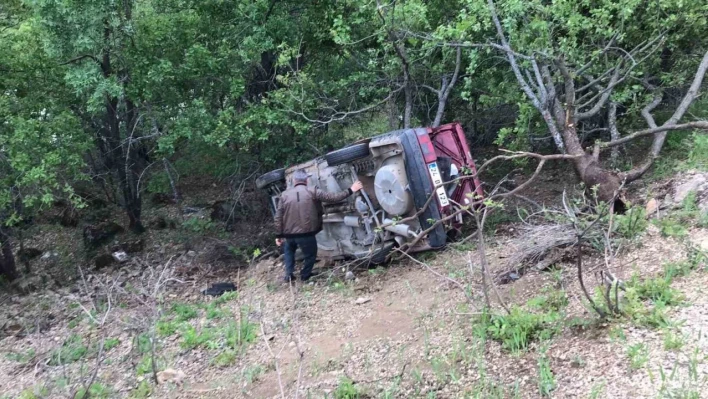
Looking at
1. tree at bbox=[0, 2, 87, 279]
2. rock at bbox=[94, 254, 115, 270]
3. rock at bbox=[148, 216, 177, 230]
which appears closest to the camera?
tree at bbox=[0, 2, 87, 279]

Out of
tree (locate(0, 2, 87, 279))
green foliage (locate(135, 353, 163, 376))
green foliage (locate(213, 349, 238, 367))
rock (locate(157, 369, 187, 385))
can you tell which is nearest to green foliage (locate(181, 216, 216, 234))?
tree (locate(0, 2, 87, 279))

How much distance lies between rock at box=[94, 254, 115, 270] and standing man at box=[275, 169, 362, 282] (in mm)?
4575

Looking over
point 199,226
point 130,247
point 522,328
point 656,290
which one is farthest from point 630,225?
point 130,247

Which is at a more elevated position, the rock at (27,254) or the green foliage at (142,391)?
the rock at (27,254)

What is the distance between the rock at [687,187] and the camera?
572 centimetres

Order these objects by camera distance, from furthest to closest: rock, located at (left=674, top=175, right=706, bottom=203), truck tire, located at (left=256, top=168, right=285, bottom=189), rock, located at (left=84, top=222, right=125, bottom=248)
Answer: rock, located at (left=84, top=222, right=125, bottom=248), truck tire, located at (left=256, top=168, right=285, bottom=189), rock, located at (left=674, top=175, right=706, bottom=203)

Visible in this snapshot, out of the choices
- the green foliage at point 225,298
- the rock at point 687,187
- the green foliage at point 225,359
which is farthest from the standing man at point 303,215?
the rock at point 687,187

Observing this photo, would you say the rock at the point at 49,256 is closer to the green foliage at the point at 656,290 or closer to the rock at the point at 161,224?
the rock at the point at 161,224

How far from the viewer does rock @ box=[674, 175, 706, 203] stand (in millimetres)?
5719

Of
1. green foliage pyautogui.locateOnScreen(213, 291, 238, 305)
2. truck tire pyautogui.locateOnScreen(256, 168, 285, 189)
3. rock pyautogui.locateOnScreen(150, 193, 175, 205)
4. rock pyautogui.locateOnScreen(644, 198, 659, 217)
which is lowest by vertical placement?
rock pyautogui.locateOnScreen(644, 198, 659, 217)

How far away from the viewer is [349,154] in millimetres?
6832

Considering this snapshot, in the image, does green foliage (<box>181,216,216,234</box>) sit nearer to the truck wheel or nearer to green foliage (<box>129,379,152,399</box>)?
the truck wheel

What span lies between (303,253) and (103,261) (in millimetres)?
4900

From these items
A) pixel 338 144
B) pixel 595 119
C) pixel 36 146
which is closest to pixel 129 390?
pixel 36 146
